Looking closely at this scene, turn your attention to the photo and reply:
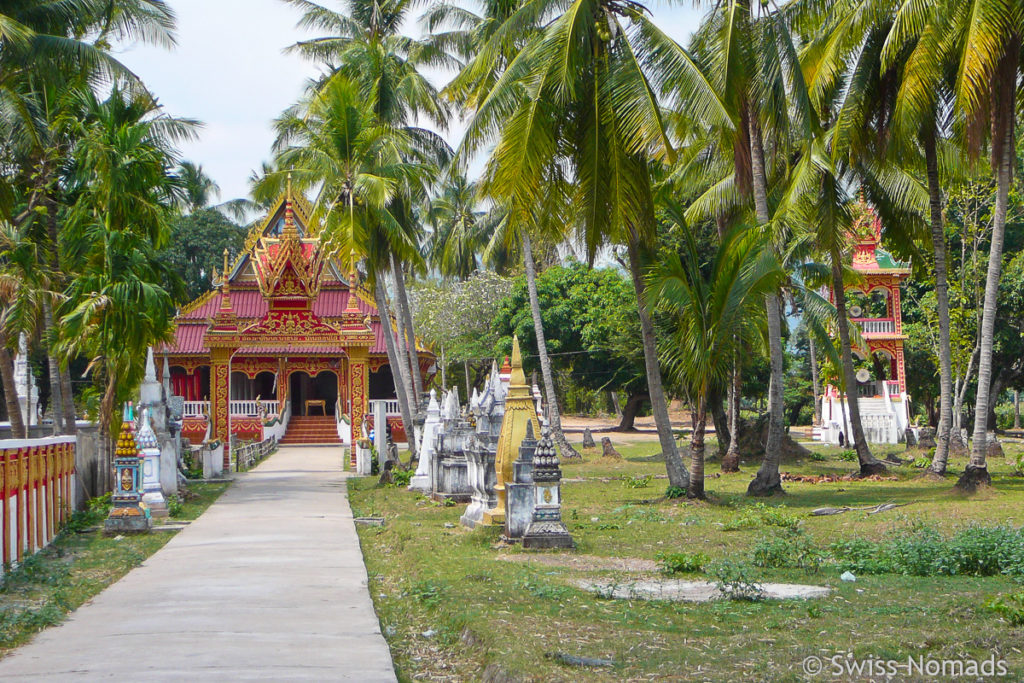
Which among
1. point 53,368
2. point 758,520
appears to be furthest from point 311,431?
point 758,520

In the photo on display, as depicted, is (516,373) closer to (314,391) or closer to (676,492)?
(676,492)

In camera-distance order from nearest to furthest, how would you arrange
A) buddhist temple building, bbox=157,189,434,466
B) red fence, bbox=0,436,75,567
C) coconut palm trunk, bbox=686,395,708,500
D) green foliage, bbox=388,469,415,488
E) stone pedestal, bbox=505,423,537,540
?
1. red fence, bbox=0,436,75,567
2. stone pedestal, bbox=505,423,537,540
3. coconut palm trunk, bbox=686,395,708,500
4. green foliage, bbox=388,469,415,488
5. buddhist temple building, bbox=157,189,434,466

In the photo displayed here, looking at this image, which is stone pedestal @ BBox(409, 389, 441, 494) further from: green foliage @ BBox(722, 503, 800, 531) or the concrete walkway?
green foliage @ BBox(722, 503, 800, 531)

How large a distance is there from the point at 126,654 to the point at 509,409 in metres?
7.43

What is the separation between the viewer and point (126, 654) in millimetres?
7102

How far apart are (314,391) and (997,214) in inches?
1415

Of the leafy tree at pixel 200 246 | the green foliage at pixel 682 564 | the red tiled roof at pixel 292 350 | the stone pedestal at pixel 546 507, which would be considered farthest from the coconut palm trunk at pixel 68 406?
the leafy tree at pixel 200 246

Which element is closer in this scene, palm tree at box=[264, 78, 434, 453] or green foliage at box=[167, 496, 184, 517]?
green foliage at box=[167, 496, 184, 517]

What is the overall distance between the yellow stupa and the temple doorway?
34.1 metres

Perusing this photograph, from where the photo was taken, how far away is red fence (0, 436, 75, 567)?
11.0 meters

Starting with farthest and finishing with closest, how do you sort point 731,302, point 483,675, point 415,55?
point 415,55 → point 731,302 → point 483,675

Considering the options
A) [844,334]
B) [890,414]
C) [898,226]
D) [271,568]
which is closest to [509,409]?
[271,568]

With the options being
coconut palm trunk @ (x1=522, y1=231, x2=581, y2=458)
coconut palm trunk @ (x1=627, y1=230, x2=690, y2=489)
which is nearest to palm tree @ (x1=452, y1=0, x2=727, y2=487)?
coconut palm trunk @ (x1=627, y1=230, x2=690, y2=489)

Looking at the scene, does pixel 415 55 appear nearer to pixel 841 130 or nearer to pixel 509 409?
pixel 841 130
